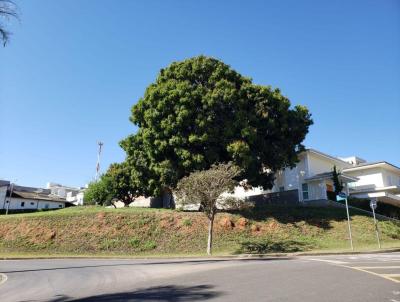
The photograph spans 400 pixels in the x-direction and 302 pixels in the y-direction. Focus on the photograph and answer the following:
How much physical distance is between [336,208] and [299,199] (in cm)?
568

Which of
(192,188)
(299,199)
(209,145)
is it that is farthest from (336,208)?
→ (192,188)

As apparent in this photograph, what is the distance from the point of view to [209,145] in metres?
30.6

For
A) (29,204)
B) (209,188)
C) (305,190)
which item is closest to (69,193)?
(29,204)

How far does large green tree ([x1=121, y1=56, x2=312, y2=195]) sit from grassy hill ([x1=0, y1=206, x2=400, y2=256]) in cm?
405

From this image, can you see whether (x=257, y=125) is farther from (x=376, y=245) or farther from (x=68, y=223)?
(x=68, y=223)

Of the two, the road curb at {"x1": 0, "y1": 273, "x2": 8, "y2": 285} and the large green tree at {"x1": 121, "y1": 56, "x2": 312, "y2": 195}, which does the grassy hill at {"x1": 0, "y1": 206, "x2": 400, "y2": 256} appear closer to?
the large green tree at {"x1": 121, "y1": 56, "x2": 312, "y2": 195}

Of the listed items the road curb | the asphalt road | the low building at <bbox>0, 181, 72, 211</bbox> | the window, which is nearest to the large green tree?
the window

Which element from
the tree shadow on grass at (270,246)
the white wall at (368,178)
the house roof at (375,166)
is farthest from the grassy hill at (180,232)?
the house roof at (375,166)

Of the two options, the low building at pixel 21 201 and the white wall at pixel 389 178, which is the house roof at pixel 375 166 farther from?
the low building at pixel 21 201

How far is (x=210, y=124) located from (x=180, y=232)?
9354 millimetres

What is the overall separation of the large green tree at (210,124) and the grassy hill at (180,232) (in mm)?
4051

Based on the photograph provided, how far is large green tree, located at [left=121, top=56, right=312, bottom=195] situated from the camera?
30.0 m

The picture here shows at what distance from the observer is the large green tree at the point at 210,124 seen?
2997 centimetres

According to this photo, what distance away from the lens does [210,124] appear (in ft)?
99.6
